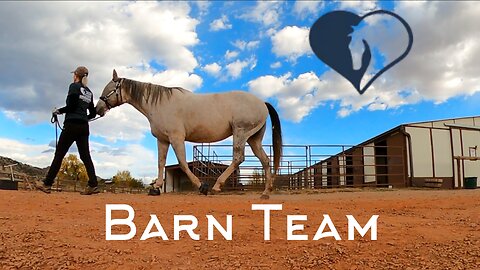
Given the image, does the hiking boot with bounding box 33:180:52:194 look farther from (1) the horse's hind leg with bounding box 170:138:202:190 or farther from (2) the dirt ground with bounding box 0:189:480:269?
(1) the horse's hind leg with bounding box 170:138:202:190

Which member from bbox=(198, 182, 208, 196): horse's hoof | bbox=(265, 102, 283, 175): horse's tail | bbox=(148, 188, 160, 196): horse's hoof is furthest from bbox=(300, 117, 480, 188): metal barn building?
bbox=(148, 188, 160, 196): horse's hoof

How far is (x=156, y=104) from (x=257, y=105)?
1.66 metres

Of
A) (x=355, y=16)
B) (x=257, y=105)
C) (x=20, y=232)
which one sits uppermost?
(x=355, y=16)

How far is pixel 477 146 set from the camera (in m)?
18.6

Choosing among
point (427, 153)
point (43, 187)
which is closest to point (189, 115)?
point (43, 187)

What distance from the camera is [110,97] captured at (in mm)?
7637

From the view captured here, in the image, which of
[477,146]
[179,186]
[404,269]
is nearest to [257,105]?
[404,269]

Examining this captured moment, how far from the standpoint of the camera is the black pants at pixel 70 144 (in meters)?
6.62

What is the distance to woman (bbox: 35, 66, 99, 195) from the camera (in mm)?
6641

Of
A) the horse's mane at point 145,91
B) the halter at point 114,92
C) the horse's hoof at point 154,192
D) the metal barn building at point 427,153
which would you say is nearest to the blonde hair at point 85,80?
the halter at point 114,92

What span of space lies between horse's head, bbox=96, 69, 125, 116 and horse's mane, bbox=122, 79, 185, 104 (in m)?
0.11

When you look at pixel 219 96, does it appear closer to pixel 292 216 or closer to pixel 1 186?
pixel 292 216

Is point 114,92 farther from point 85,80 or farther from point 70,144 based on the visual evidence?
point 70,144

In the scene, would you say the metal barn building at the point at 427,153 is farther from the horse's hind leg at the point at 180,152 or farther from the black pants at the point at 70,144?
the black pants at the point at 70,144
